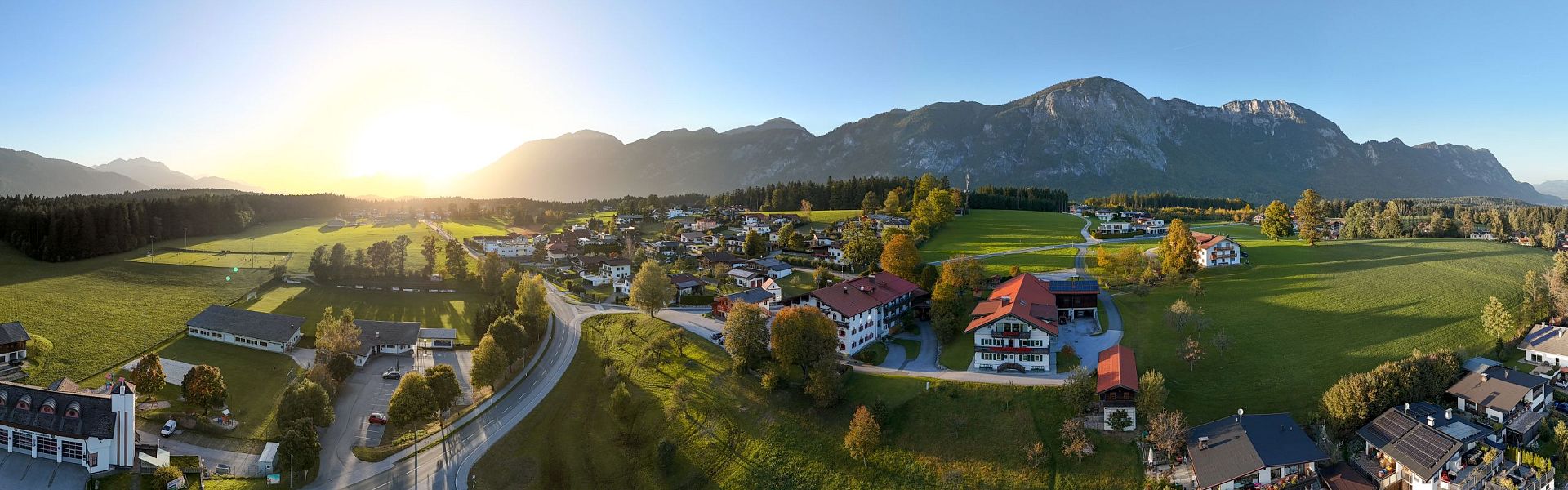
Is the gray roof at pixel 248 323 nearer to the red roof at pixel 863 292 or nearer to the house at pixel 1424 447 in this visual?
the red roof at pixel 863 292

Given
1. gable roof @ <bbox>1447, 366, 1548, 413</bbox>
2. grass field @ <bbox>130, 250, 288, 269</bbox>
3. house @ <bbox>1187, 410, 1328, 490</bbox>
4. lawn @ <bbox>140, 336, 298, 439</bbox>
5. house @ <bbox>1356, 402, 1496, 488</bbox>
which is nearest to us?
house @ <bbox>1356, 402, 1496, 488</bbox>

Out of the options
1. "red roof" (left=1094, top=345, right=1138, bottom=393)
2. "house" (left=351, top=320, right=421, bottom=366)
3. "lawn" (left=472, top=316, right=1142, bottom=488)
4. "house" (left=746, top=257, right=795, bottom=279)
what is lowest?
"lawn" (left=472, top=316, right=1142, bottom=488)

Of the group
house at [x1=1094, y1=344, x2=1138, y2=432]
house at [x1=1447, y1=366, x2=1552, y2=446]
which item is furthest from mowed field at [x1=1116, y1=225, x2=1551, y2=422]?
house at [x1=1447, y1=366, x2=1552, y2=446]

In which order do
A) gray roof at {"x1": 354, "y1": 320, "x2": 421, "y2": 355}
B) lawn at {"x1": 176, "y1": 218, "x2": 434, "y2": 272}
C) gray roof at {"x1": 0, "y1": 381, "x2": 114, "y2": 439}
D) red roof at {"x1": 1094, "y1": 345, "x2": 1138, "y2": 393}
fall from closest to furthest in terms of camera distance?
red roof at {"x1": 1094, "y1": 345, "x2": 1138, "y2": 393} < gray roof at {"x1": 0, "y1": 381, "x2": 114, "y2": 439} < gray roof at {"x1": 354, "y1": 320, "x2": 421, "y2": 355} < lawn at {"x1": 176, "y1": 218, "x2": 434, "y2": 272}

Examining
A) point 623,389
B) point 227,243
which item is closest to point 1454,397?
point 623,389

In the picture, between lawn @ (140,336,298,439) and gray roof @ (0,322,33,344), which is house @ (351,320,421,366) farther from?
gray roof @ (0,322,33,344)

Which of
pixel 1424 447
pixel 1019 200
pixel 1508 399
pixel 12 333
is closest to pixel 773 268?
pixel 1424 447
